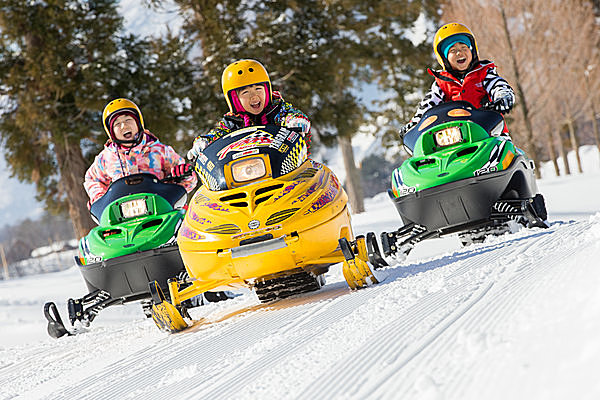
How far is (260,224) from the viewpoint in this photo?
4555 mm

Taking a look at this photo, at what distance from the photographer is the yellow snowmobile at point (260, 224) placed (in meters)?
4.56

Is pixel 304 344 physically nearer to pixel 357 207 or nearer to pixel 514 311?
pixel 514 311

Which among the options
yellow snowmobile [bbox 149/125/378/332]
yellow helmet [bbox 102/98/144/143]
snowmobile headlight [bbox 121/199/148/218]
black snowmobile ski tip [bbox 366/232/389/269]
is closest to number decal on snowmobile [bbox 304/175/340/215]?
yellow snowmobile [bbox 149/125/378/332]

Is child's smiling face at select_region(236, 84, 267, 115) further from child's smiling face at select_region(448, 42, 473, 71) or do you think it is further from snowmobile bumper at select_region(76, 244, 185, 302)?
child's smiling face at select_region(448, 42, 473, 71)

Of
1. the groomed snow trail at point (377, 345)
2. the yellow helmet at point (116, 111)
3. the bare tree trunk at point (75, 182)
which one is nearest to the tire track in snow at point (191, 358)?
the groomed snow trail at point (377, 345)

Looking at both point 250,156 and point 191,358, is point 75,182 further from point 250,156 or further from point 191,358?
point 191,358

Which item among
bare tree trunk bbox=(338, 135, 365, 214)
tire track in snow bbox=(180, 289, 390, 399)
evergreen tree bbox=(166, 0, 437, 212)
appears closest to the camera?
tire track in snow bbox=(180, 289, 390, 399)

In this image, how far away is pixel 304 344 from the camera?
3.16 meters

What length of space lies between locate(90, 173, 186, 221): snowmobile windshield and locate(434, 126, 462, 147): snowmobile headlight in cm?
259

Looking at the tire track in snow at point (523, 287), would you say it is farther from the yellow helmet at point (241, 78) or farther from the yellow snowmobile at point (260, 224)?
the yellow helmet at point (241, 78)

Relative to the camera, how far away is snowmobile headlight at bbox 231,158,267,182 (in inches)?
192

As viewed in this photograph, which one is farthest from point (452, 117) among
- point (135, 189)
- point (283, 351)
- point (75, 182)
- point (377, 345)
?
point (75, 182)

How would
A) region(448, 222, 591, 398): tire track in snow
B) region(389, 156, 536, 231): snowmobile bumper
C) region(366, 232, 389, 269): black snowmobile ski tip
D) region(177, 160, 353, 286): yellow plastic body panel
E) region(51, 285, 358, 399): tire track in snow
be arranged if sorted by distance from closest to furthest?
region(448, 222, 591, 398): tire track in snow → region(51, 285, 358, 399): tire track in snow → region(177, 160, 353, 286): yellow plastic body panel → region(366, 232, 389, 269): black snowmobile ski tip → region(389, 156, 536, 231): snowmobile bumper

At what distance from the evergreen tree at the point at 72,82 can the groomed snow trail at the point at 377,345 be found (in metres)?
8.48
